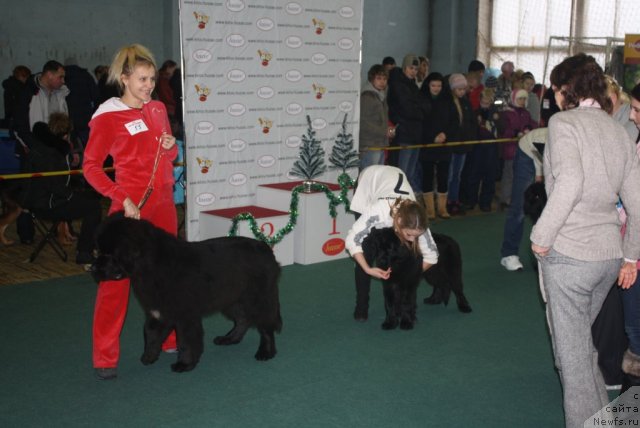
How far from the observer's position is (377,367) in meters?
4.39

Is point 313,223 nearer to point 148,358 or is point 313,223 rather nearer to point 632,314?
point 148,358

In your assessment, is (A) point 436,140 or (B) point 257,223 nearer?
(B) point 257,223

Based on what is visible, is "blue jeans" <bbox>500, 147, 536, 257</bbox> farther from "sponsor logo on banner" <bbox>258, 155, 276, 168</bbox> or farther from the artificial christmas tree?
"sponsor logo on banner" <bbox>258, 155, 276, 168</bbox>

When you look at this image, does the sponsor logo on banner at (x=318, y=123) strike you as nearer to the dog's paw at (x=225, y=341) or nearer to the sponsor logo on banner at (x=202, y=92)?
the sponsor logo on banner at (x=202, y=92)

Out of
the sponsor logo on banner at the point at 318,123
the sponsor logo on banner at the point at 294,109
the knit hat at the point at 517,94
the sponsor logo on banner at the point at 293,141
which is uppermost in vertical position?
the knit hat at the point at 517,94

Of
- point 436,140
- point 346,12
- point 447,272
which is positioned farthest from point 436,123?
point 447,272

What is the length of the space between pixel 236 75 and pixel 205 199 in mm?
1202

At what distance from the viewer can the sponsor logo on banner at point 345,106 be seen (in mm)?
7898

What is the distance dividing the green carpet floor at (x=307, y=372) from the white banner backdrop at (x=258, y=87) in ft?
5.25

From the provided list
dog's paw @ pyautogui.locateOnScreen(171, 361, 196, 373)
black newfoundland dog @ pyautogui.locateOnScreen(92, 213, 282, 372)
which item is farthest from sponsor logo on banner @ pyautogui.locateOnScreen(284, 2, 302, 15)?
dog's paw @ pyautogui.locateOnScreen(171, 361, 196, 373)

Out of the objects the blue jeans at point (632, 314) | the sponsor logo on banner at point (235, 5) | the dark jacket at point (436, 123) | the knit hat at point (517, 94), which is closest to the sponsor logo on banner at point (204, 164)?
the sponsor logo on banner at point (235, 5)

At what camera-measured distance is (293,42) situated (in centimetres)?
736

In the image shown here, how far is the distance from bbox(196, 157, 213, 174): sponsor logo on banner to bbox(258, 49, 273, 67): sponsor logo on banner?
43.8 inches

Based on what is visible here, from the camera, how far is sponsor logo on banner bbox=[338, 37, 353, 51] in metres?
7.77
